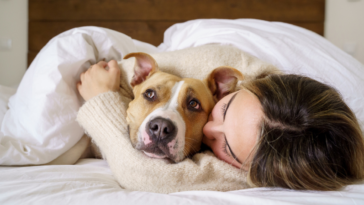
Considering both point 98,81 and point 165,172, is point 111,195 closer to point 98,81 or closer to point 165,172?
point 165,172

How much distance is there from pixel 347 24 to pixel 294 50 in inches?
68.8

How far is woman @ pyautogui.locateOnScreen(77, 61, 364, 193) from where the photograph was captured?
2.76 feet

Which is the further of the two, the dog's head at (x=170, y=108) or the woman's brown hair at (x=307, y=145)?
the dog's head at (x=170, y=108)

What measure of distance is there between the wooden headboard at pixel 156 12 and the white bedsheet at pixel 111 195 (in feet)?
7.07

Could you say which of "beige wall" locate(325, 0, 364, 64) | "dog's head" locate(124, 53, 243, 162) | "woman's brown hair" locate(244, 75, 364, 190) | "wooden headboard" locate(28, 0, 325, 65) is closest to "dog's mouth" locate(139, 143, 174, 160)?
"dog's head" locate(124, 53, 243, 162)

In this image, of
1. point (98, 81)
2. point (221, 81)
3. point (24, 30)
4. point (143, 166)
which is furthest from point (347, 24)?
point (24, 30)

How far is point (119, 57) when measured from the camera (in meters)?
1.74

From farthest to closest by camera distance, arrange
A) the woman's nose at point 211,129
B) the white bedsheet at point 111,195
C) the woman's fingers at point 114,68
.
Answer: the woman's fingers at point 114,68
the woman's nose at point 211,129
the white bedsheet at point 111,195

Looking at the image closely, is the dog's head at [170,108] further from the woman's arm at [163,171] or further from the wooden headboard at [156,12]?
the wooden headboard at [156,12]

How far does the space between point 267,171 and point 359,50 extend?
8.94 feet

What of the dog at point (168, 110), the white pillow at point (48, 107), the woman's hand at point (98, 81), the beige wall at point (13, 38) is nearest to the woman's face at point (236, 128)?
the dog at point (168, 110)

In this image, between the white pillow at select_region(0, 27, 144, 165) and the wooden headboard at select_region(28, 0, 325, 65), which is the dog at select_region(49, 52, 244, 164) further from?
the wooden headboard at select_region(28, 0, 325, 65)

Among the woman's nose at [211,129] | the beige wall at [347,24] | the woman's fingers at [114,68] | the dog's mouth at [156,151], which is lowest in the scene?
the dog's mouth at [156,151]

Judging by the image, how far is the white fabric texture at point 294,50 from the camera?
1.41 meters
